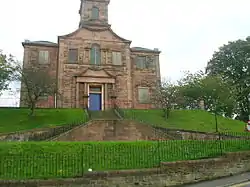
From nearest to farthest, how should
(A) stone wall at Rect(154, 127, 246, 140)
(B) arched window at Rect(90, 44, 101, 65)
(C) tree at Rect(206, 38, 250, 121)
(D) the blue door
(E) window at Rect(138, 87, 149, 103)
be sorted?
(A) stone wall at Rect(154, 127, 246, 140)
(D) the blue door
(B) arched window at Rect(90, 44, 101, 65)
(E) window at Rect(138, 87, 149, 103)
(C) tree at Rect(206, 38, 250, 121)

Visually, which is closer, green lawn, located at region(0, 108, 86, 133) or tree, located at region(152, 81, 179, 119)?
green lawn, located at region(0, 108, 86, 133)

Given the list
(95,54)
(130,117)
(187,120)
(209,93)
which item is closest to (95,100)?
(95,54)

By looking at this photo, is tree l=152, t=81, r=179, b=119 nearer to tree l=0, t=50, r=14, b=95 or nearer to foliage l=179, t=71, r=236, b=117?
foliage l=179, t=71, r=236, b=117

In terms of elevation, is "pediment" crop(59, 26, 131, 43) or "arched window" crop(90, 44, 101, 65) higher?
"pediment" crop(59, 26, 131, 43)

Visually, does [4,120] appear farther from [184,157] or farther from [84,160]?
[184,157]

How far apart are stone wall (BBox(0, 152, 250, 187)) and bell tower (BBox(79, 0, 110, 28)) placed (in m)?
27.0

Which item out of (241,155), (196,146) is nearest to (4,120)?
(196,146)

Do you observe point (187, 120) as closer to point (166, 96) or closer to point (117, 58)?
point (166, 96)

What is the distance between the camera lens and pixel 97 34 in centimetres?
3597

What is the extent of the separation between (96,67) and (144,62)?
6740 mm

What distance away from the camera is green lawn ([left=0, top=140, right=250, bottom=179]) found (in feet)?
38.8

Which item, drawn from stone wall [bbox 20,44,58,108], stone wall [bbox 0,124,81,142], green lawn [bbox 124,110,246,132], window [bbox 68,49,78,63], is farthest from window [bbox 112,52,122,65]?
stone wall [bbox 0,124,81,142]

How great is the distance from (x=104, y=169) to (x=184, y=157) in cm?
425

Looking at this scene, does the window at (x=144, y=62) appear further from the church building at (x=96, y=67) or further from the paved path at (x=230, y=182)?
the paved path at (x=230, y=182)
